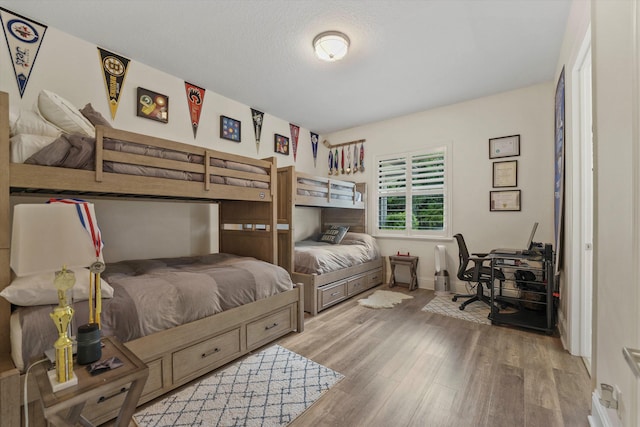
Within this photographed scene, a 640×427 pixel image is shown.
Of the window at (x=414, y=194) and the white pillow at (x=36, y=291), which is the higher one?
the window at (x=414, y=194)

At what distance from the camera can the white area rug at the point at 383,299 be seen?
3.42m

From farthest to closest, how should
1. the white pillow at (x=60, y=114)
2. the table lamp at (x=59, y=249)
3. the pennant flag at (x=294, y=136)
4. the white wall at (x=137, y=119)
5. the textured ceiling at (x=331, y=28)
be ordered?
1. the pennant flag at (x=294, y=136)
2. the white wall at (x=137, y=119)
3. the textured ceiling at (x=331, y=28)
4. the white pillow at (x=60, y=114)
5. the table lamp at (x=59, y=249)

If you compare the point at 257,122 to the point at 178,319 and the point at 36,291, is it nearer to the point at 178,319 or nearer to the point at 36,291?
the point at 178,319

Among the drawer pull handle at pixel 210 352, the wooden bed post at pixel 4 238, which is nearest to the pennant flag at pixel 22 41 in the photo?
the wooden bed post at pixel 4 238

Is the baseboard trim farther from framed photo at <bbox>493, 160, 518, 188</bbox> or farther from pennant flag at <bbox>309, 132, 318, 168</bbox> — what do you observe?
pennant flag at <bbox>309, 132, 318, 168</bbox>

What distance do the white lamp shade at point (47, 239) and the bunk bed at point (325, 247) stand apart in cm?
196

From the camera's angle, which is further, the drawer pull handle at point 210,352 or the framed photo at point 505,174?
the framed photo at point 505,174

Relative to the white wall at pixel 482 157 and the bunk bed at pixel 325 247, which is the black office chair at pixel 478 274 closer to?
the white wall at pixel 482 157

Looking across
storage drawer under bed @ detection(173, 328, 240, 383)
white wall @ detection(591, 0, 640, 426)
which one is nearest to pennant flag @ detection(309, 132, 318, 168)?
storage drawer under bed @ detection(173, 328, 240, 383)

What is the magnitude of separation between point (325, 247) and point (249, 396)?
2.29 meters

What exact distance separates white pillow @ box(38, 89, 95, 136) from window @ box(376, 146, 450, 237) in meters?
4.00

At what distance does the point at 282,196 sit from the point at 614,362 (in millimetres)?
2793

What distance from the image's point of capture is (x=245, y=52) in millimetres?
2736

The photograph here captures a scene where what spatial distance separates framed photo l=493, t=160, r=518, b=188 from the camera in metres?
3.58
